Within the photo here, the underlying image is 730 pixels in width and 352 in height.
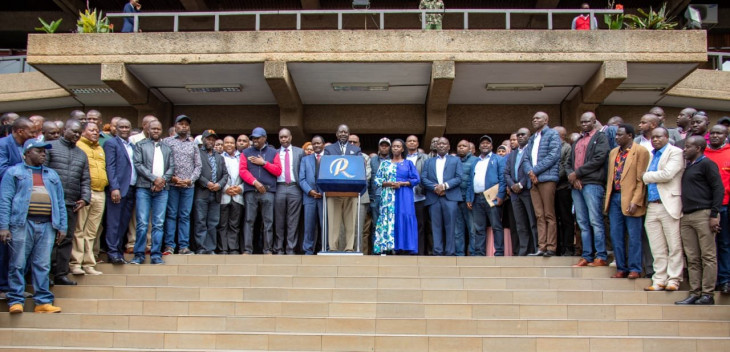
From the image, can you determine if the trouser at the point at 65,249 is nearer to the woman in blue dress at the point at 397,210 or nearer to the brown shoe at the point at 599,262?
the woman in blue dress at the point at 397,210

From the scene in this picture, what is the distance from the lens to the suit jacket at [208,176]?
1062cm

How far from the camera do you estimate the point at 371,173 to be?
11.3 m

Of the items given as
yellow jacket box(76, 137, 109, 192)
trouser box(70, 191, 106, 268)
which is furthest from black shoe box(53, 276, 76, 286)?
yellow jacket box(76, 137, 109, 192)

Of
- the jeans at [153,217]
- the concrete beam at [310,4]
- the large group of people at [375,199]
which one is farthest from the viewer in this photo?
the concrete beam at [310,4]

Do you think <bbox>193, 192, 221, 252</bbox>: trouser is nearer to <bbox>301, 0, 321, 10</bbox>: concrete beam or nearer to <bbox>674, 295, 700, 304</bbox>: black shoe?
<bbox>674, 295, 700, 304</bbox>: black shoe

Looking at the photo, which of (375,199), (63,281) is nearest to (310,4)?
(375,199)

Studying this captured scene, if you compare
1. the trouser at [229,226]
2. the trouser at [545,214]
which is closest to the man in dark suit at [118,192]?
the trouser at [229,226]

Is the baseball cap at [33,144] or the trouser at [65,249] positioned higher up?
the baseball cap at [33,144]

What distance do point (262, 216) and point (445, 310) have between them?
384 cm

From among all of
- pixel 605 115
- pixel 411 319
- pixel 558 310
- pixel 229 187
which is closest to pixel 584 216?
pixel 558 310

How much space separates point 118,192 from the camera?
964 cm

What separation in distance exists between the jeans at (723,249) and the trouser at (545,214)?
6.73ft

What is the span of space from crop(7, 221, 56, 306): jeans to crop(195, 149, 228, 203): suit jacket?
2505mm

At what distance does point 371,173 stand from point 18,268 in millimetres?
5157
